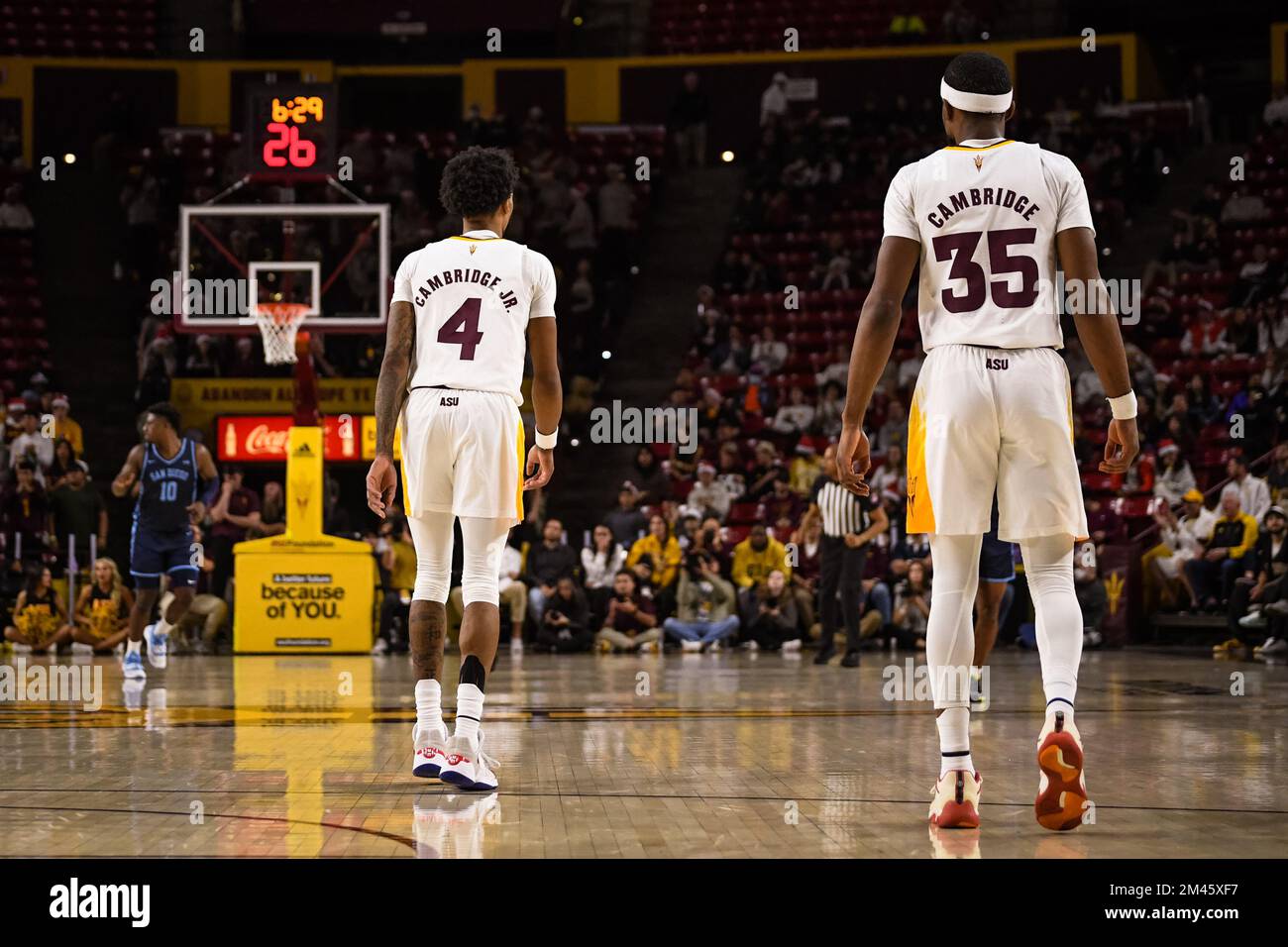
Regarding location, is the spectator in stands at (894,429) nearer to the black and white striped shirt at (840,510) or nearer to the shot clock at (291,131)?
the black and white striped shirt at (840,510)

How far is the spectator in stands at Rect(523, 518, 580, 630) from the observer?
15633 millimetres

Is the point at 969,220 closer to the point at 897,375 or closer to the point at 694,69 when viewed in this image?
the point at 897,375

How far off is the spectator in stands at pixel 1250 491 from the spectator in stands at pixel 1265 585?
32.1 inches

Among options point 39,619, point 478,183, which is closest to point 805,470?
point 39,619

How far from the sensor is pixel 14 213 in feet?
72.3

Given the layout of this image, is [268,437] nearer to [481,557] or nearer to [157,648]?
[157,648]

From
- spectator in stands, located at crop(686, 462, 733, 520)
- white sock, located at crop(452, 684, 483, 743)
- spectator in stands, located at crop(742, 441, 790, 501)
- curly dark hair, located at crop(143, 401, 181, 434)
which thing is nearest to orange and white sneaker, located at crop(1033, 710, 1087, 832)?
white sock, located at crop(452, 684, 483, 743)

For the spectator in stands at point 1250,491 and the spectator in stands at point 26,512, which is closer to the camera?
the spectator in stands at point 1250,491

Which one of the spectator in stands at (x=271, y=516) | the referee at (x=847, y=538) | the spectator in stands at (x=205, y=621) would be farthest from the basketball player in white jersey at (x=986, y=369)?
the spectator in stands at (x=271, y=516)

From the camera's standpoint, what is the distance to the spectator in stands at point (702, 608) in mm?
15398

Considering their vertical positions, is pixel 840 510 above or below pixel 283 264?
A: below

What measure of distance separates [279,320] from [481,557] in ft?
32.8
